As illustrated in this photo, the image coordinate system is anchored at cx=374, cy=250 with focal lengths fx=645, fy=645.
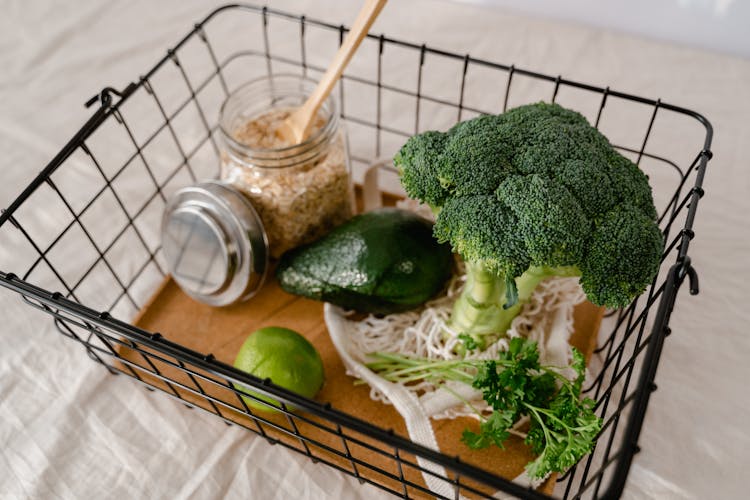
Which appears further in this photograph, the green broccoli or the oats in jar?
the oats in jar

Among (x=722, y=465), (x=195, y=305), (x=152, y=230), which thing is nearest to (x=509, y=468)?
(x=722, y=465)

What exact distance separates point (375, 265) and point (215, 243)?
0.51ft

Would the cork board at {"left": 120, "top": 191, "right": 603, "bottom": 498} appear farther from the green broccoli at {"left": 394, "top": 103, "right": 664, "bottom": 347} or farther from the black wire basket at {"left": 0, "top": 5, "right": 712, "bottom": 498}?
the green broccoli at {"left": 394, "top": 103, "right": 664, "bottom": 347}

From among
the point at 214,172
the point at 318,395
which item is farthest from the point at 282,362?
the point at 214,172

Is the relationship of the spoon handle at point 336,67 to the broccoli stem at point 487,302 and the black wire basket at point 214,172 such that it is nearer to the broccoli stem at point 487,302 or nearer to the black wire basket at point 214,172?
the black wire basket at point 214,172

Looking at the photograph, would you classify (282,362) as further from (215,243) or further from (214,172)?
(214,172)

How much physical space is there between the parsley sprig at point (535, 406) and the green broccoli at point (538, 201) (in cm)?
5

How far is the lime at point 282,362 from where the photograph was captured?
0.54 m

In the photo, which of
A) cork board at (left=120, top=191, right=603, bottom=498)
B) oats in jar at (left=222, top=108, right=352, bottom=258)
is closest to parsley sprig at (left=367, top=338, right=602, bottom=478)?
cork board at (left=120, top=191, right=603, bottom=498)

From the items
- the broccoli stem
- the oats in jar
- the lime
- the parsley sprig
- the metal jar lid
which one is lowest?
the lime

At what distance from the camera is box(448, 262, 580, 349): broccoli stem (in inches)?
20.9

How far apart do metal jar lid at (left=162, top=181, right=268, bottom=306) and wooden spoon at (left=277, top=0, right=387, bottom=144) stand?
3.3 inches

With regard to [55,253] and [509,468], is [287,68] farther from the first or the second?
[509,468]

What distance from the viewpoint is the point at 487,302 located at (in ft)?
1.83
